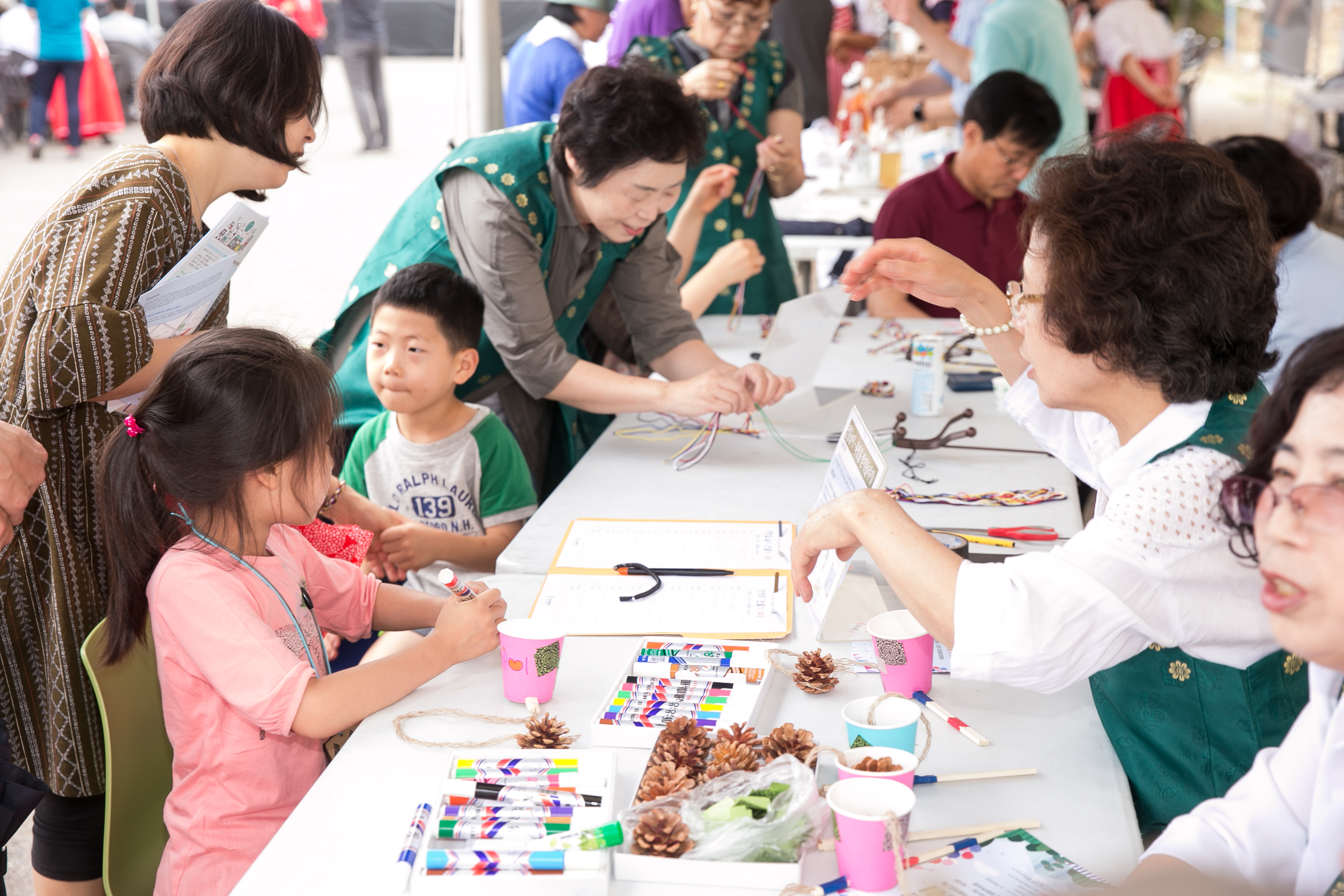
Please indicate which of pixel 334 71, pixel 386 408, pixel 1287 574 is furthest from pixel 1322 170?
pixel 334 71

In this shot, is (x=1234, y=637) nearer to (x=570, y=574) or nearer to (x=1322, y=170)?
(x=570, y=574)

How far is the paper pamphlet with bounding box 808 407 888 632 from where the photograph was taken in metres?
1.47

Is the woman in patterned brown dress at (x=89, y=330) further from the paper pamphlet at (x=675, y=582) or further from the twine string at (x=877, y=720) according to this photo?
the twine string at (x=877, y=720)

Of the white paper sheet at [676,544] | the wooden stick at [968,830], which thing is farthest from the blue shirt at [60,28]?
the wooden stick at [968,830]

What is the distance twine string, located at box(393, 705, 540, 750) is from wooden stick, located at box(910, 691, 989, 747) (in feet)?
1.54

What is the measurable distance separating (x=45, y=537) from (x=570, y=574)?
0.77m

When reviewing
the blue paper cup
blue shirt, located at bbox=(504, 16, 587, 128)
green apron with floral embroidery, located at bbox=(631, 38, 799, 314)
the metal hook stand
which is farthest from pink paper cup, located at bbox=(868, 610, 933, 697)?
blue shirt, located at bbox=(504, 16, 587, 128)

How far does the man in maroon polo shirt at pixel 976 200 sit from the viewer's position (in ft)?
11.5

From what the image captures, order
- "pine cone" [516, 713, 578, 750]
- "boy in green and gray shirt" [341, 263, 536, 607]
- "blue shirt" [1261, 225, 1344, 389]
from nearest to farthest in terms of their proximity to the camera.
Result: 1. "pine cone" [516, 713, 578, 750]
2. "boy in green and gray shirt" [341, 263, 536, 607]
3. "blue shirt" [1261, 225, 1344, 389]

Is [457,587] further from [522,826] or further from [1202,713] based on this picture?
[1202,713]

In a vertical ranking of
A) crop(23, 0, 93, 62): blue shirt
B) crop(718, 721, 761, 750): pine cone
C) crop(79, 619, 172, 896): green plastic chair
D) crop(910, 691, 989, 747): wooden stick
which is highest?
crop(23, 0, 93, 62): blue shirt

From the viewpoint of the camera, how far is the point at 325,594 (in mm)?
1682

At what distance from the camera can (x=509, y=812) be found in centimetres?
112

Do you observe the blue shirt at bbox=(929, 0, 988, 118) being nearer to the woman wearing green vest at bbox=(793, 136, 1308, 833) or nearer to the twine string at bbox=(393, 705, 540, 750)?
A: the woman wearing green vest at bbox=(793, 136, 1308, 833)
